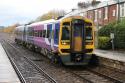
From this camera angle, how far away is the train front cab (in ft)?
66.9

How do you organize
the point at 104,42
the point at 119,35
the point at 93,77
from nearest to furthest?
1. the point at 93,77
2. the point at 119,35
3. the point at 104,42

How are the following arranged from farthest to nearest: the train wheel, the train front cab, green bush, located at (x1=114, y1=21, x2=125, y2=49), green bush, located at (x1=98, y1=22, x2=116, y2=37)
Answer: green bush, located at (x1=98, y1=22, x2=116, y2=37), green bush, located at (x1=114, y1=21, x2=125, y2=49), the train wheel, the train front cab

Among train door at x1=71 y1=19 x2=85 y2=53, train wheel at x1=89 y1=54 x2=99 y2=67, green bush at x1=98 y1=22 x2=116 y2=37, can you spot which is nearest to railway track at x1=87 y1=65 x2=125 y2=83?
train wheel at x1=89 y1=54 x2=99 y2=67

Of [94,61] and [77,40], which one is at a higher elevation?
[77,40]

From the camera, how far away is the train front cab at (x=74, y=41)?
2041 centimetres

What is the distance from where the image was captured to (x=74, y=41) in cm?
2052

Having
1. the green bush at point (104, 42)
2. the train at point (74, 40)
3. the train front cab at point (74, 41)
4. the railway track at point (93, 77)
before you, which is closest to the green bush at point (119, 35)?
the green bush at point (104, 42)

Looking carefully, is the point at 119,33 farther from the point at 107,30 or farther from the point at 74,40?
the point at 74,40

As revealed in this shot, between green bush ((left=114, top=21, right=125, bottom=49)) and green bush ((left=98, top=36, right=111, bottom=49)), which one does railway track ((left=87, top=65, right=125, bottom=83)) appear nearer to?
green bush ((left=114, top=21, right=125, bottom=49))

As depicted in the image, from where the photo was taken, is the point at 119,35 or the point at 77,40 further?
the point at 119,35

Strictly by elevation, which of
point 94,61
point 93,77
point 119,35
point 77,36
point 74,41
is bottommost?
point 93,77

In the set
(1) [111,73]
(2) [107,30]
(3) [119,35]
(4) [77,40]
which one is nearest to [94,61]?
(4) [77,40]

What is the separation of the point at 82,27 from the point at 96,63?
299 cm

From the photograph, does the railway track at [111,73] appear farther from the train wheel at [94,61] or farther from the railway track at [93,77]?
the train wheel at [94,61]
